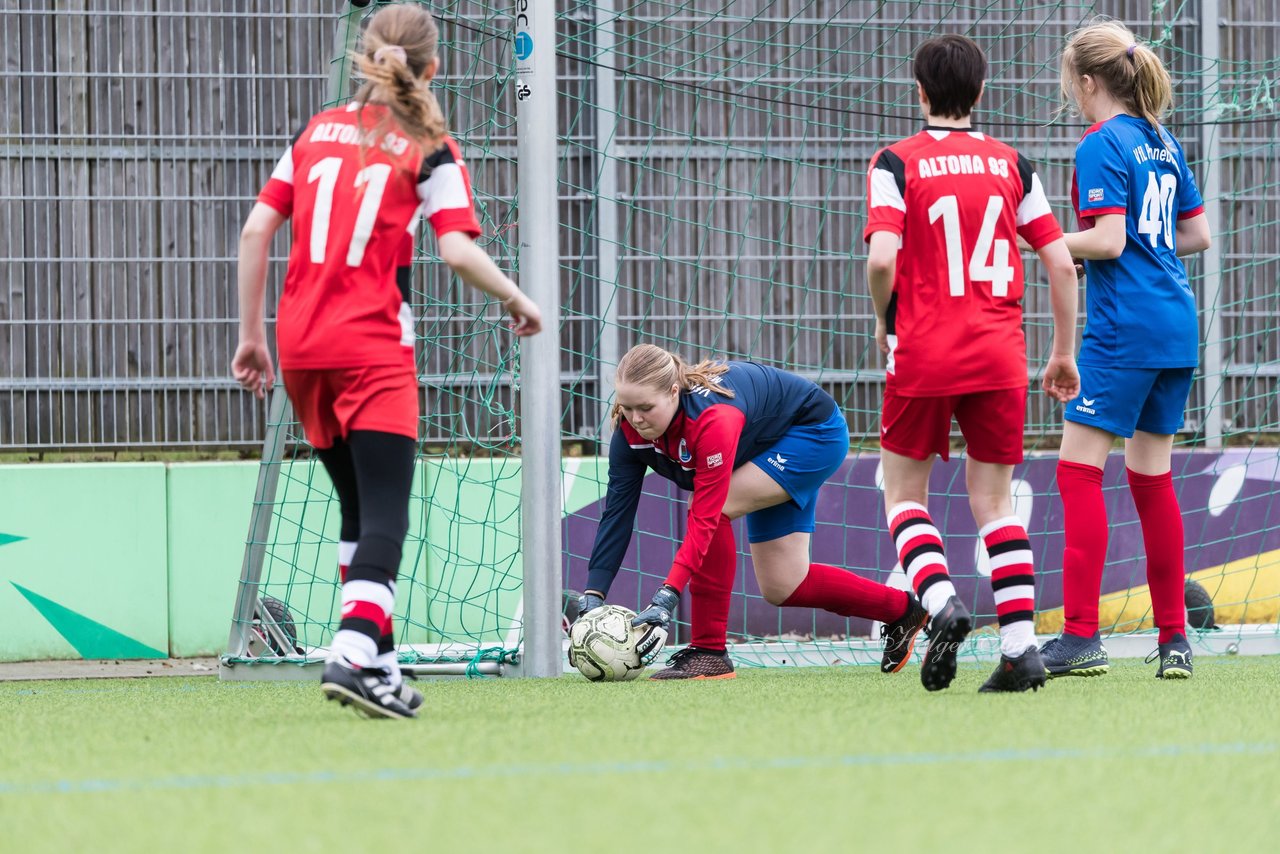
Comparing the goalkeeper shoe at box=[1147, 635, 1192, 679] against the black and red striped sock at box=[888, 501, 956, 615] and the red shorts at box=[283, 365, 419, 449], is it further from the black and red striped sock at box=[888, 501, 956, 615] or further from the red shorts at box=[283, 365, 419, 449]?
the red shorts at box=[283, 365, 419, 449]

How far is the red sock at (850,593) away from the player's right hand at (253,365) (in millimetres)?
1980

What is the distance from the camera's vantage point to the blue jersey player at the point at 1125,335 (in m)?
4.28

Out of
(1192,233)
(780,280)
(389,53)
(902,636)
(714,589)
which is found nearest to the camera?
(389,53)

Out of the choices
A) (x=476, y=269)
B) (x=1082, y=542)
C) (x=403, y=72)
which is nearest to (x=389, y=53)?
(x=403, y=72)

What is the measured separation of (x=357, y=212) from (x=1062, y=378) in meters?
1.76

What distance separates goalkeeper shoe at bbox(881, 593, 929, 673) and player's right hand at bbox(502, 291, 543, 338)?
6.62 feet

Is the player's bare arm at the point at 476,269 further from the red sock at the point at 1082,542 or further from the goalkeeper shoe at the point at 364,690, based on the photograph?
the red sock at the point at 1082,542

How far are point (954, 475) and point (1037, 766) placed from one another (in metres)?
4.24

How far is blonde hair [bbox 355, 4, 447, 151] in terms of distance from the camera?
10.9 ft

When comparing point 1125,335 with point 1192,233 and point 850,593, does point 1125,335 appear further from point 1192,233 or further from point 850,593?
point 850,593

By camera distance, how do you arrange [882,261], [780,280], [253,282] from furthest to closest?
1. [780,280]
2. [882,261]
3. [253,282]

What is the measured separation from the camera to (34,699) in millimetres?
4457

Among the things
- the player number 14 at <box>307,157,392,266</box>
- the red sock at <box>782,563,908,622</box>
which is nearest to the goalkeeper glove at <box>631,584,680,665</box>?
the red sock at <box>782,563,908,622</box>

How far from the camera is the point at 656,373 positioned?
14.5 feet
